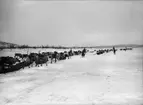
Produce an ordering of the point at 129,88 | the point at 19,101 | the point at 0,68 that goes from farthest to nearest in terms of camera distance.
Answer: the point at 0,68 < the point at 129,88 < the point at 19,101

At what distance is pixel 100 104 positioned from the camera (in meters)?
5.89

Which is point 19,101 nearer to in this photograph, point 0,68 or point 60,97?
point 60,97

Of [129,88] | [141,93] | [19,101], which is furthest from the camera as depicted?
[129,88]

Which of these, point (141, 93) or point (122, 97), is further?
point (141, 93)

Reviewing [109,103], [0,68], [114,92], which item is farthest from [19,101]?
[0,68]

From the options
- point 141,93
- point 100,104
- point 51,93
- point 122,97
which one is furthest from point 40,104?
point 141,93

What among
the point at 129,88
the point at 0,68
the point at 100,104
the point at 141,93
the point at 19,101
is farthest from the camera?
the point at 0,68

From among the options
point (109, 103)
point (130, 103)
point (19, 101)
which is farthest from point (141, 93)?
point (19, 101)

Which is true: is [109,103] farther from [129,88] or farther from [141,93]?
[129,88]

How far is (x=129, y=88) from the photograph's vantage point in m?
8.10

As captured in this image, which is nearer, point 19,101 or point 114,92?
point 19,101

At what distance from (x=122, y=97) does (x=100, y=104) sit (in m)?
1.27

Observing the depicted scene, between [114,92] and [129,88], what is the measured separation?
1.14 m

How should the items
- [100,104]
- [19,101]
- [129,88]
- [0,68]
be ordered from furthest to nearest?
[0,68] < [129,88] < [19,101] < [100,104]
